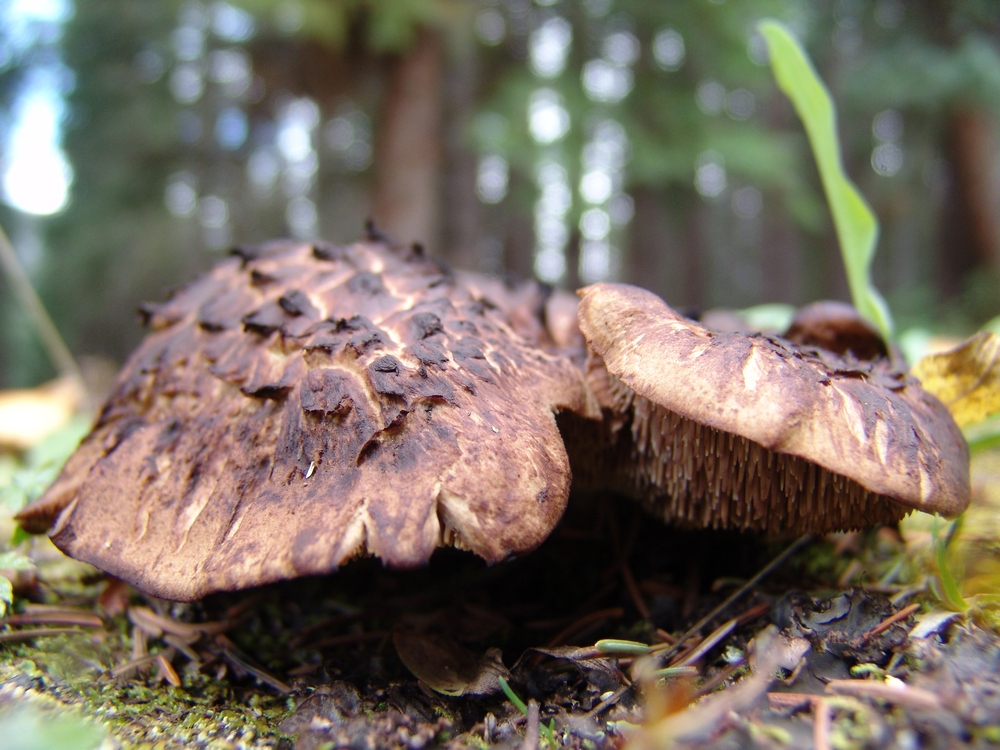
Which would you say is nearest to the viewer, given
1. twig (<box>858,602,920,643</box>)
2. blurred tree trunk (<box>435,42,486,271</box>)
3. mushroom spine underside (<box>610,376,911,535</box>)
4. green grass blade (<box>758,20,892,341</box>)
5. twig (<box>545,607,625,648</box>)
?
twig (<box>858,602,920,643</box>)

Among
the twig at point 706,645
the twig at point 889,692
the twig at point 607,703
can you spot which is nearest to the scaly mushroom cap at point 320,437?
the twig at point 607,703

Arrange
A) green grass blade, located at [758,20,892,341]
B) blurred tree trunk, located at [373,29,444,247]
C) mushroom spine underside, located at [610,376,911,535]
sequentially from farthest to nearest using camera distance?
1. blurred tree trunk, located at [373,29,444,247]
2. green grass blade, located at [758,20,892,341]
3. mushroom spine underside, located at [610,376,911,535]

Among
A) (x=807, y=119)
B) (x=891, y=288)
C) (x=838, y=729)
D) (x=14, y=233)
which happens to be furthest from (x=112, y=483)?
(x=891, y=288)

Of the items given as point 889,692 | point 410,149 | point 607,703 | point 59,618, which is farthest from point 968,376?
point 410,149

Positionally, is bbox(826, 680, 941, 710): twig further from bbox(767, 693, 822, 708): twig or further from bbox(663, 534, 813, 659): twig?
bbox(663, 534, 813, 659): twig

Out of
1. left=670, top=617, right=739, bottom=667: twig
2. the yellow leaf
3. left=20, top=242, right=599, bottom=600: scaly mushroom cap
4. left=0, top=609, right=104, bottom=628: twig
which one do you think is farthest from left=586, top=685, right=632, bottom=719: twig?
left=0, top=609, right=104, bottom=628: twig

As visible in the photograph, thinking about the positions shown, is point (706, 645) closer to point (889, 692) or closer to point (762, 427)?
point (889, 692)

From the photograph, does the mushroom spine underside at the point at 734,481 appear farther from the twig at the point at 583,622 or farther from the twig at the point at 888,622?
the twig at the point at 583,622
